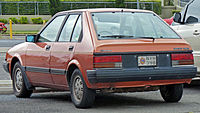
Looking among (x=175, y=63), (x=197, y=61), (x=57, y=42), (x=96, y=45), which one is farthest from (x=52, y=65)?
(x=197, y=61)

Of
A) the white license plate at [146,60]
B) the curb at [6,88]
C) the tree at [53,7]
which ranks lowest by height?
the tree at [53,7]

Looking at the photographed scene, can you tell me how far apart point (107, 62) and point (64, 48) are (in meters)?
1.13

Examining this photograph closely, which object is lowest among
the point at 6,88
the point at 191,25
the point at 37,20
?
the point at 37,20

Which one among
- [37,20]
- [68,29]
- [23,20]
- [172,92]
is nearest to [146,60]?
[172,92]

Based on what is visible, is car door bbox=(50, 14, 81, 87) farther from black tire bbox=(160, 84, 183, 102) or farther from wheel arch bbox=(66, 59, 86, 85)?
black tire bbox=(160, 84, 183, 102)

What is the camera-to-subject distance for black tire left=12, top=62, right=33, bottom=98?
9359mm

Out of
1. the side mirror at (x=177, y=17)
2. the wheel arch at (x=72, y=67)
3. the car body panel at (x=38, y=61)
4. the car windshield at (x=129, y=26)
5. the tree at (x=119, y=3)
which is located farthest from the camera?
the tree at (x=119, y=3)

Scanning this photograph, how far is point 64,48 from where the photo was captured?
8.15 m

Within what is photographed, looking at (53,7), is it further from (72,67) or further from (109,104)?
(72,67)

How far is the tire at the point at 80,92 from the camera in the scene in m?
7.54

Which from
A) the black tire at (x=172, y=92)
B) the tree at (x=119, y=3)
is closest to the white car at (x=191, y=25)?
the black tire at (x=172, y=92)

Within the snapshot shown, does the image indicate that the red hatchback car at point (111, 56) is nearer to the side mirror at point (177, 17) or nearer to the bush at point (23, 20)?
the side mirror at point (177, 17)

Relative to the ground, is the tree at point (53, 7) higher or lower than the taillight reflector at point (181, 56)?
lower

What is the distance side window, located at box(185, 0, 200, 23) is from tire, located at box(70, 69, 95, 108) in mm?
3636
